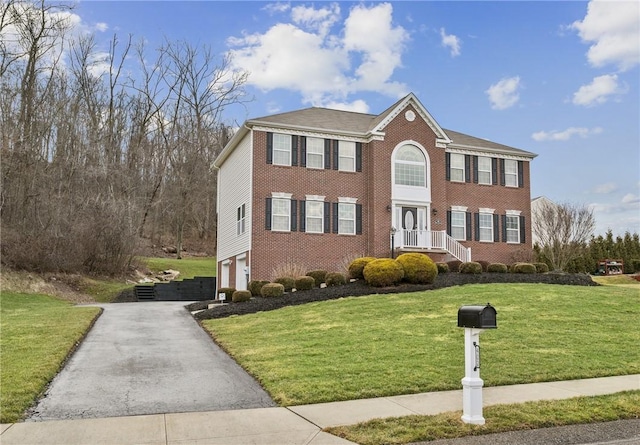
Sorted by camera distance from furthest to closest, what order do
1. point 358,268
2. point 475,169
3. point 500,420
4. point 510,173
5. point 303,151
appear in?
point 510,173 → point 475,169 → point 303,151 → point 358,268 → point 500,420

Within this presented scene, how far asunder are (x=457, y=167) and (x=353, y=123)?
5.56 m

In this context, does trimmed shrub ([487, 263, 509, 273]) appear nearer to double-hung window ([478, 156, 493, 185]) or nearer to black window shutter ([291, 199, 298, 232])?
double-hung window ([478, 156, 493, 185])

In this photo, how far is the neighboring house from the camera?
23500 millimetres

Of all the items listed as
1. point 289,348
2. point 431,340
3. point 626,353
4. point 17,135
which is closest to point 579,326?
point 626,353

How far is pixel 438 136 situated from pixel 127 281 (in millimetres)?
18413

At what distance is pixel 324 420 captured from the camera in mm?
6680

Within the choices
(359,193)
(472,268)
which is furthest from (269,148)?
(472,268)

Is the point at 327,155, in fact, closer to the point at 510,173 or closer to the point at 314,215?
the point at 314,215

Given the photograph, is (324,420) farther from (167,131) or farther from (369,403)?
(167,131)

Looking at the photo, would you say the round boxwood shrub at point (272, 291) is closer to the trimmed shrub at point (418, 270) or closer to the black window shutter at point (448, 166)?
the trimmed shrub at point (418, 270)

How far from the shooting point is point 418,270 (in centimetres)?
1973

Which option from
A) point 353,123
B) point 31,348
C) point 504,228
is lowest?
point 31,348

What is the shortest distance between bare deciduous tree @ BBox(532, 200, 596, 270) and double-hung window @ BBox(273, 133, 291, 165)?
67.1 ft

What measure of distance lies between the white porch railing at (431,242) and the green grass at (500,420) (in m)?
17.2
